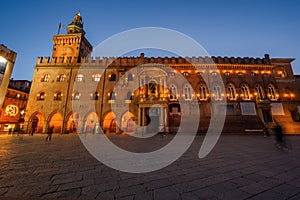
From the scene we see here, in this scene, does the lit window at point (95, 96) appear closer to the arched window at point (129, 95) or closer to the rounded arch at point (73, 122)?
the rounded arch at point (73, 122)

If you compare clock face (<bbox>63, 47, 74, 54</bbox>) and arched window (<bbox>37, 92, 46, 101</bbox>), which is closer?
arched window (<bbox>37, 92, 46, 101</bbox>)

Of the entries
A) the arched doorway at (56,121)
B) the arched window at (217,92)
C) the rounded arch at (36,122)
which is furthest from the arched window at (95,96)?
the arched window at (217,92)

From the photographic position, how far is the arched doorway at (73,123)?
20.8 m

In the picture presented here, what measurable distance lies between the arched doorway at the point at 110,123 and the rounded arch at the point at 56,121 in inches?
281

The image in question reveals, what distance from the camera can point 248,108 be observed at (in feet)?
71.1

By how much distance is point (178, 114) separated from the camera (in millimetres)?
20797

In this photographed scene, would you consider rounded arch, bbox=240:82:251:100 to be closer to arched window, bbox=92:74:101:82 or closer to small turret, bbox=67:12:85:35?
arched window, bbox=92:74:101:82

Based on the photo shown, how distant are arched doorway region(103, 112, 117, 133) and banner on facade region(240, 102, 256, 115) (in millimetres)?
21990

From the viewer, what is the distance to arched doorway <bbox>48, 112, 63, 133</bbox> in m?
20.4

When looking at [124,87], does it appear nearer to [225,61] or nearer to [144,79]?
[144,79]

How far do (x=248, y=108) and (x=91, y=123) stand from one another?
89.3 feet

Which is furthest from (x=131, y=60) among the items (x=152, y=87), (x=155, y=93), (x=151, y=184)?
(x=151, y=184)

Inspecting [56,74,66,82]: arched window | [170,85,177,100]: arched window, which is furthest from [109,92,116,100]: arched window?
[170,85,177,100]: arched window

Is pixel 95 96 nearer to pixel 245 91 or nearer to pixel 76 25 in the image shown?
pixel 76 25
